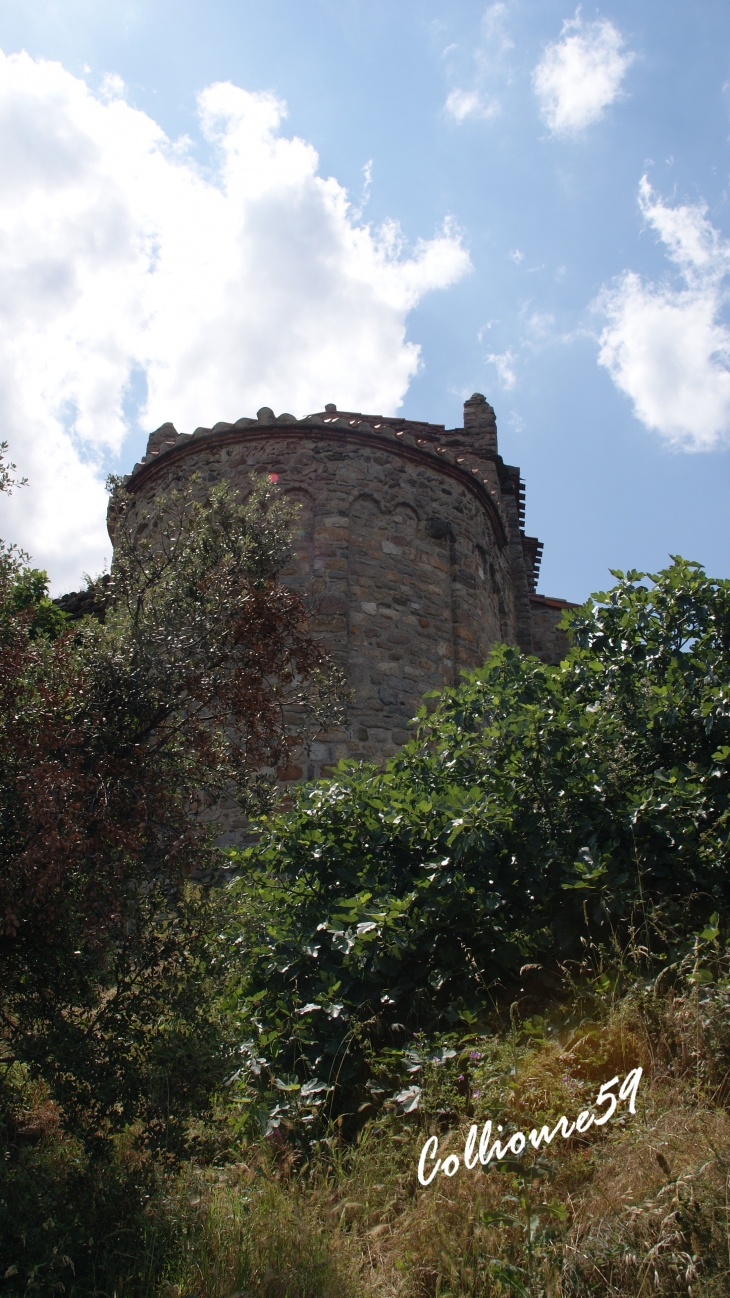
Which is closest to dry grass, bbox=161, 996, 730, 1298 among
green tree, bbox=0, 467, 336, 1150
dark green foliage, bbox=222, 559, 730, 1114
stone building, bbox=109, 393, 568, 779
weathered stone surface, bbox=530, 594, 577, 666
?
dark green foliage, bbox=222, 559, 730, 1114

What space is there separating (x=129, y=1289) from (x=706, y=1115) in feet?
6.32

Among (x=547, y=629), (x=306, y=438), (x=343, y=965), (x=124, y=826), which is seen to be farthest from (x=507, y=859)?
(x=547, y=629)

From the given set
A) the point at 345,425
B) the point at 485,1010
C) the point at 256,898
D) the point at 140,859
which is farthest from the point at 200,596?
the point at 345,425

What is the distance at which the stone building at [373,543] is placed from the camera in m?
8.90

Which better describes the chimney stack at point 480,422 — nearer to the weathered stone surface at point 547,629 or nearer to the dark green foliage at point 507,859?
the weathered stone surface at point 547,629

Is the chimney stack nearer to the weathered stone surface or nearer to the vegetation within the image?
the weathered stone surface

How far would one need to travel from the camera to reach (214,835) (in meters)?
4.15

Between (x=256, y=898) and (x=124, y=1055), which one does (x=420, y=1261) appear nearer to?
(x=124, y=1055)

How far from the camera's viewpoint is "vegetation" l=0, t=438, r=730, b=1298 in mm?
2760

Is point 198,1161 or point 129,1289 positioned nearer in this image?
point 129,1289

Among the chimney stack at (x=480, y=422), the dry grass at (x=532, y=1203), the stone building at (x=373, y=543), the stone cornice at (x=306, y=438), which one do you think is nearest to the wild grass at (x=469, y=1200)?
the dry grass at (x=532, y=1203)

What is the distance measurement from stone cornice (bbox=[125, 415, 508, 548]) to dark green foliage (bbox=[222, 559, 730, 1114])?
18.7ft

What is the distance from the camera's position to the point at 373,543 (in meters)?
9.67

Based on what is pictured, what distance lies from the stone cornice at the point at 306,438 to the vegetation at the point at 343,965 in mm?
5165
